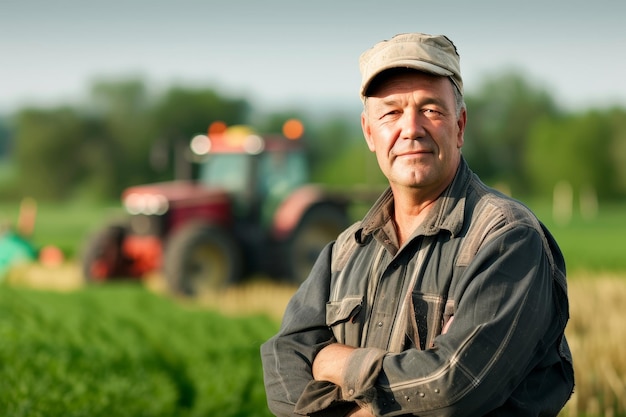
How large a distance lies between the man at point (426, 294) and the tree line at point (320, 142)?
1217 inches

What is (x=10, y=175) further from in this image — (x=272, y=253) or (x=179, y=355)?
(x=179, y=355)

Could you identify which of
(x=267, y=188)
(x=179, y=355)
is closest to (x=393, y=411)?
(x=179, y=355)

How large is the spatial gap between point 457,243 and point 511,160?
3493 cm

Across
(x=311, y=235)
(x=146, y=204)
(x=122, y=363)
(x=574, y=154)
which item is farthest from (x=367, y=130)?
(x=574, y=154)

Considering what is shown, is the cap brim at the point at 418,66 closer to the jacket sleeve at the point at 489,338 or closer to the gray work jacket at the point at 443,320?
the gray work jacket at the point at 443,320

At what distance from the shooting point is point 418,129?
2.28m

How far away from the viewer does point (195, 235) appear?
1198cm

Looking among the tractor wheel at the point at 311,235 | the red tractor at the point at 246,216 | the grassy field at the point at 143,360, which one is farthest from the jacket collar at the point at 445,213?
the tractor wheel at the point at 311,235

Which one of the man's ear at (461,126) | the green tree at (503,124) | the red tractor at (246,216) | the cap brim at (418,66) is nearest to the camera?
the cap brim at (418,66)

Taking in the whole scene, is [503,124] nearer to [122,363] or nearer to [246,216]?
[246,216]

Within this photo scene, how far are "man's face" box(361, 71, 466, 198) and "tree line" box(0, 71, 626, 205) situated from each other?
31.0 meters

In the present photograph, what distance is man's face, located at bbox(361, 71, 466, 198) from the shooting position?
7.49 feet

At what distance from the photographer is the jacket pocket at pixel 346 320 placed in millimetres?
2408

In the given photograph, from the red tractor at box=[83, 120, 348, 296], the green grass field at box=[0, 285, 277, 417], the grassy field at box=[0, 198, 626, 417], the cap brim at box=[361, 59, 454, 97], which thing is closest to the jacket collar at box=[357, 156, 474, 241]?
the cap brim at box=[361, 59, 454, 97]
